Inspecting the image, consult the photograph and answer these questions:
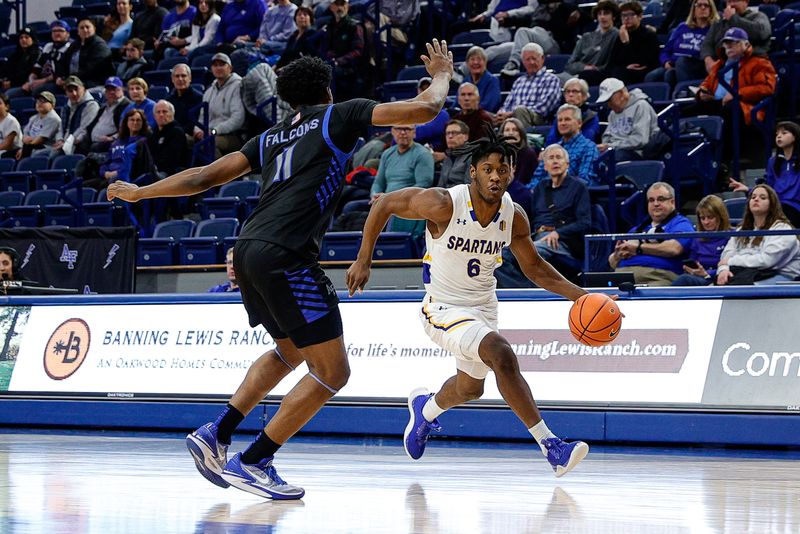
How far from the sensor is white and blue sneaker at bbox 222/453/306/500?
609 cm

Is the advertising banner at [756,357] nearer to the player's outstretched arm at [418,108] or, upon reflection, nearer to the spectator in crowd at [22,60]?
the player's outstretched arm at [418,108]

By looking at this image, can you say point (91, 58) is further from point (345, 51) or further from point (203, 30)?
point (345, 51)

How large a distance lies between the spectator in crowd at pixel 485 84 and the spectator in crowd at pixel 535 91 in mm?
221

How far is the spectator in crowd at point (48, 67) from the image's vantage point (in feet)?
72.0

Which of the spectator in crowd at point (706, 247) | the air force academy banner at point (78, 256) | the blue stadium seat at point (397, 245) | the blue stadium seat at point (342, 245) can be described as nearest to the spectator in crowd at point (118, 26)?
the air force academy banner at point (78, 256)

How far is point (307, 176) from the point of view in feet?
20.2

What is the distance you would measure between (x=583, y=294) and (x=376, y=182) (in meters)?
6.07

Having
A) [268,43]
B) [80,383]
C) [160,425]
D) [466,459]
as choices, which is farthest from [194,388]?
[268,43]

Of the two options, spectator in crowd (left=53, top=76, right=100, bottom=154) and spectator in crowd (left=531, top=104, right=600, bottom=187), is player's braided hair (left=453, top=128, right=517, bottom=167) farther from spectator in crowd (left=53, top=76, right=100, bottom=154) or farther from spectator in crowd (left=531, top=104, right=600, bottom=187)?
spectator in crowd (left=53, top=76, right=100, bottom=154)

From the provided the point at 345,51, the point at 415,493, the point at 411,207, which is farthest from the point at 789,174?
the point at 345,51

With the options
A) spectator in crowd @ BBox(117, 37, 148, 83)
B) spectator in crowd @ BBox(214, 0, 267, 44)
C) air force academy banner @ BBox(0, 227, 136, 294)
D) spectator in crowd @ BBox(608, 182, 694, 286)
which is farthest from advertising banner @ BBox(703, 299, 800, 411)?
spectator in crowd @ BBox(117, 37, 148, 83)

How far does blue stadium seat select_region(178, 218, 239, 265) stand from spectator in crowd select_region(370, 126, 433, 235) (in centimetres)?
208

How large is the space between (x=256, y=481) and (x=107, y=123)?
13.3 meters

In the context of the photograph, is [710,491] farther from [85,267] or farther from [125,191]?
[85,267]
